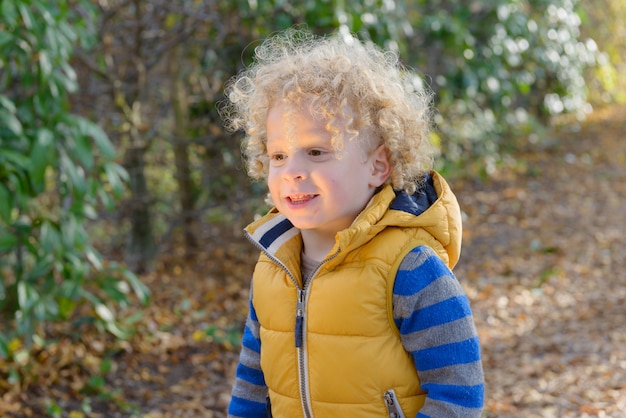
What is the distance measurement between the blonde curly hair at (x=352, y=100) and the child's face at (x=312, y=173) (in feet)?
0.09

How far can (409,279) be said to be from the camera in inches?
63.4

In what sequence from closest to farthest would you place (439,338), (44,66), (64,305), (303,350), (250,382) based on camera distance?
(439,338), (303,350), (250,382), (44,66), (64,305)

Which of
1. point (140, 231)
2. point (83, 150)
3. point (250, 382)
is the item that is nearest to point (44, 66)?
point (83, 150)

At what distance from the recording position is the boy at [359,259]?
→ 1.61 meters

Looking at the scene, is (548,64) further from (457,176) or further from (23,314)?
(23,314)

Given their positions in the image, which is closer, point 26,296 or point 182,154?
point 26,296

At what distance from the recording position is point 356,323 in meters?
1.64

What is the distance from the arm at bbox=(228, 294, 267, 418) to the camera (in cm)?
194

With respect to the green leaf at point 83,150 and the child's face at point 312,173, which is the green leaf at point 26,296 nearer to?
the green leaf at point 83,150

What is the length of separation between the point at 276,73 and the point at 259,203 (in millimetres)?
3141

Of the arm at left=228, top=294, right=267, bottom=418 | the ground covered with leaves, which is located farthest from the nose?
the ground covered with leaves

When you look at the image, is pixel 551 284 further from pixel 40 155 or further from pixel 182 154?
pixel 40 155

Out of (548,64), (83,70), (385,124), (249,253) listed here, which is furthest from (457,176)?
(385,124)

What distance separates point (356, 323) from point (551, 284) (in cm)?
358
